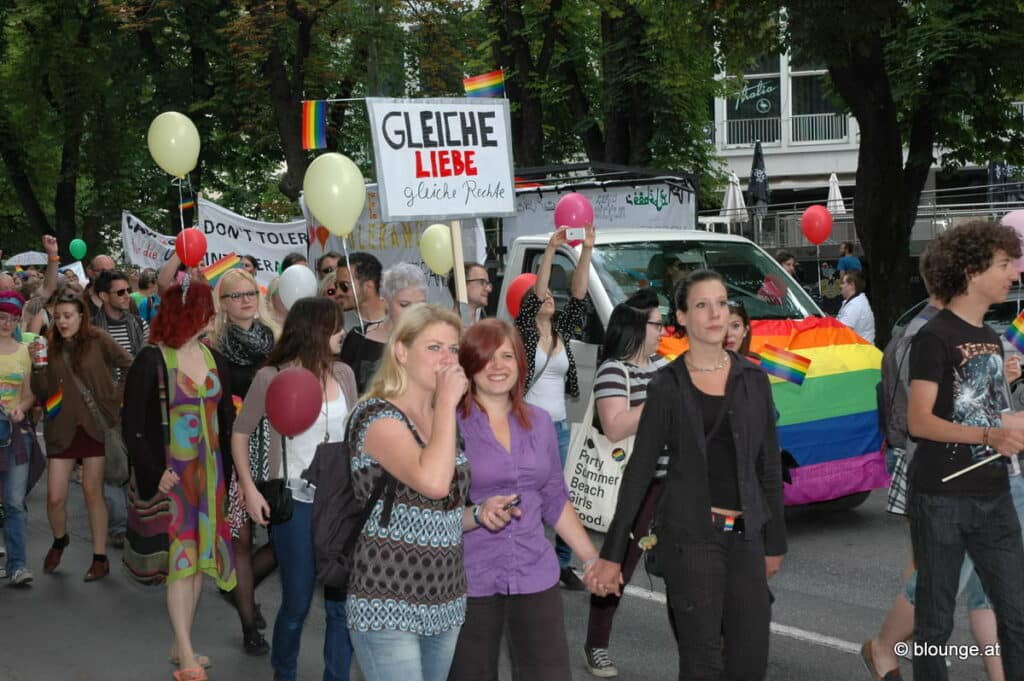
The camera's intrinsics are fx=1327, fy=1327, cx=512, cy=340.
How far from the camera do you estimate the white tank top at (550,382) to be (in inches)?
295

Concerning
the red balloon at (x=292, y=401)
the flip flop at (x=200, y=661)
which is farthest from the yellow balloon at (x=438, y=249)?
the red balloon at (x=292, y=401)

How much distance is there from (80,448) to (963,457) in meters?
5.79

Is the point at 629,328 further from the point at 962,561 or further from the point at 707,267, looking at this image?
the point at 707,267

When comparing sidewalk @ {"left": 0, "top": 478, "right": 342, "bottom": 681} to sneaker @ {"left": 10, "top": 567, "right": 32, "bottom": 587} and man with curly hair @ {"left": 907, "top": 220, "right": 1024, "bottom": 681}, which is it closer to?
sneaker @ {"left": 10, "top": 567, "right": 32, "bottom": 587}

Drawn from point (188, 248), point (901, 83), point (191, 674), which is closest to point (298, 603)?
point (191, 674)

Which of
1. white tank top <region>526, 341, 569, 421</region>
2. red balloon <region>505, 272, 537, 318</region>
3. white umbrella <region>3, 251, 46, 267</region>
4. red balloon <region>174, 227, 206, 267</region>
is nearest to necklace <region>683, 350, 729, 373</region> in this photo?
white tank top <region>526, 341, 569, 421</region>

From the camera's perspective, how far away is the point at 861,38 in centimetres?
1484

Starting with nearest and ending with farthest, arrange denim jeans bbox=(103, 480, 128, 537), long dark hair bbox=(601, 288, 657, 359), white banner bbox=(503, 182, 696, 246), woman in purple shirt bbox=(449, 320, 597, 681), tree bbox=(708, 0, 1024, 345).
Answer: woman in purple shirt bbox=(449, 320, 597, 681) → long dark hair bbox=(601, 288, 657, 359) → denim jeans bbox=(103, 480, 128, 537) → white banner bbox=(503, 182, 696, 246) → tree bbox=(708, 0, 1024, 345)

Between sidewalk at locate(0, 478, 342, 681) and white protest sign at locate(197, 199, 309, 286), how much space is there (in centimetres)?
684

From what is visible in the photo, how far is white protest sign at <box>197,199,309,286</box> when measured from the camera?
1553 cm

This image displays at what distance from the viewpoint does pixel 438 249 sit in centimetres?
1031

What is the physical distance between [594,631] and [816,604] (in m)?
1.74

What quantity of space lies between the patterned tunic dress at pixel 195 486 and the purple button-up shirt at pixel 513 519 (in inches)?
91.6

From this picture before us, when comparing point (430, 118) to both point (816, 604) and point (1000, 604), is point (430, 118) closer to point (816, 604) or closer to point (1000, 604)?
point (816, 604)
